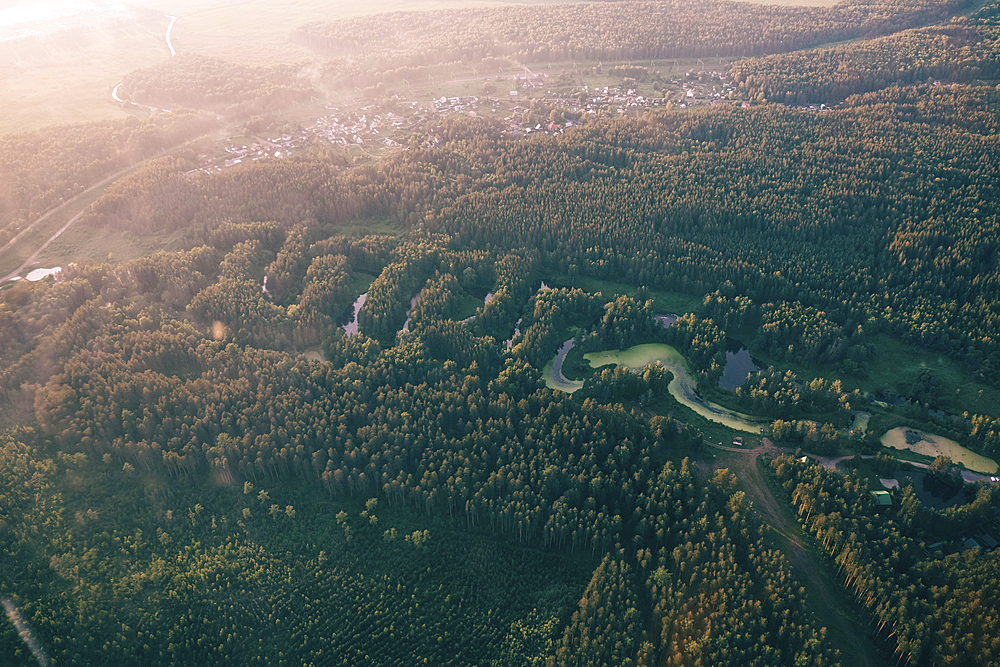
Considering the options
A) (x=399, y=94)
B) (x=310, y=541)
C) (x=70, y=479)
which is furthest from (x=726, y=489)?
(x=399, y=94)

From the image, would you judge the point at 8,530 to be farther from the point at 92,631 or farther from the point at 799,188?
the point at 799,188

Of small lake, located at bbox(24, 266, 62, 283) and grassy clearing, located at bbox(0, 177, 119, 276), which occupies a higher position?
grassy clearing, located at bbox(0, 177, 119, 276)

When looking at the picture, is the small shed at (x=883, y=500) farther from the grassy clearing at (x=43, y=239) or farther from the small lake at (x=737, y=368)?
the grassy clearing at (x=43, y=239)

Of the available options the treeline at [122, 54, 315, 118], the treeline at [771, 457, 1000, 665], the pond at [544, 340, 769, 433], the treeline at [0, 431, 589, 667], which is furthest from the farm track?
the treeline at [122, 54, 315, 118]

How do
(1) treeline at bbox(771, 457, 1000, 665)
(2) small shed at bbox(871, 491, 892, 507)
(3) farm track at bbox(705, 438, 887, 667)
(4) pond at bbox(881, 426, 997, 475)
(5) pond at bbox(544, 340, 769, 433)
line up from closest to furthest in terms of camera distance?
(1) treeline at bbox(771, 457, 1000, 665) → (3) farm track at bbox(705, 438, 887, 667) → (2) small shed at bbox(871, 491, 892, 507) → (4) pond at bbox(881, 426, 997, 475) → (5) pond at bbox(544, 340, 769, 433)

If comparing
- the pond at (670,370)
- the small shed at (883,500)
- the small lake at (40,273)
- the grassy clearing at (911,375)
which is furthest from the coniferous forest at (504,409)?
the small lake at (40,273)

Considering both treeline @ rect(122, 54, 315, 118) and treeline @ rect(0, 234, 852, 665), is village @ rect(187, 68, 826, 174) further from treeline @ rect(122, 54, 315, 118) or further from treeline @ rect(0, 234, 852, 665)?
treeline @ rect(0, 234, 852, 665)
